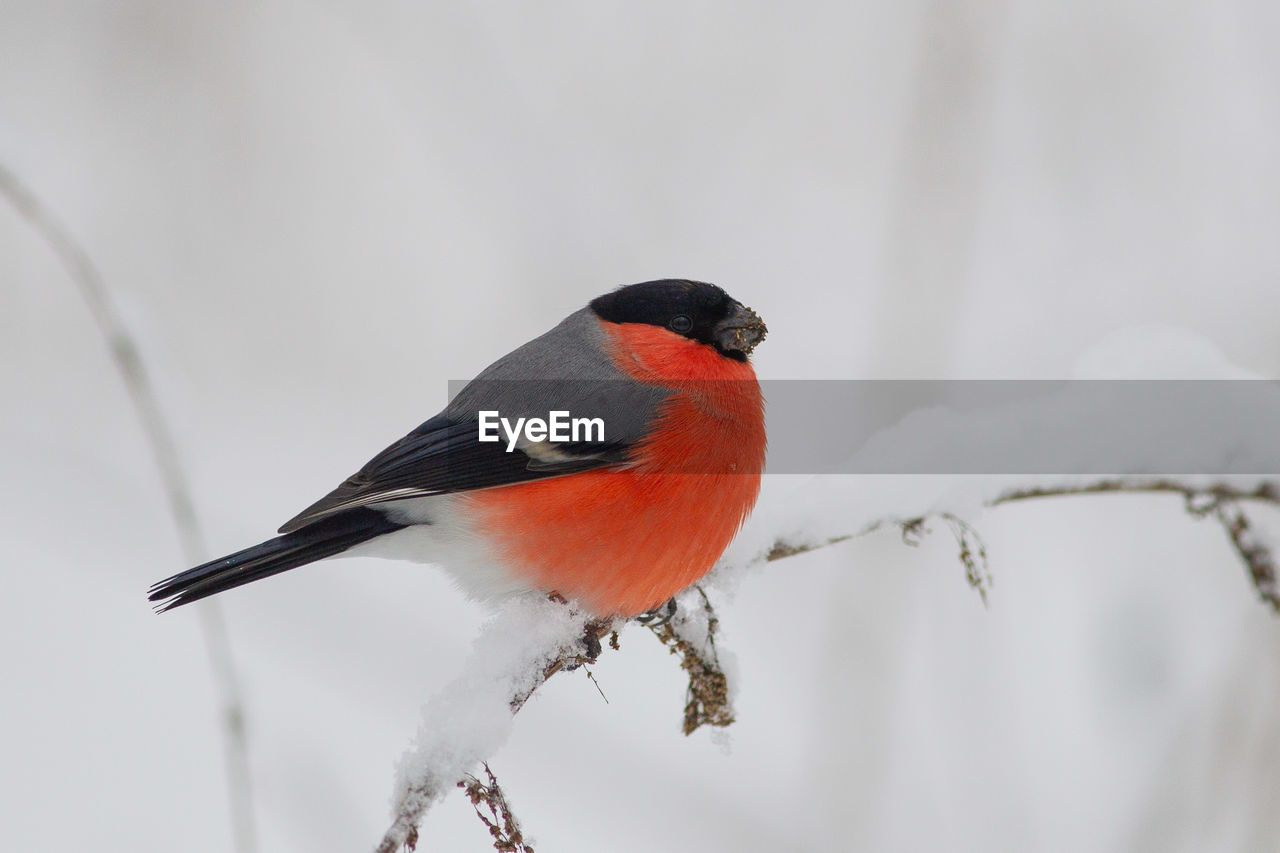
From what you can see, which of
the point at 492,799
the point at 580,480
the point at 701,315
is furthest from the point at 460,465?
the point at 492,799

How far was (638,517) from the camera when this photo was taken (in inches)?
103

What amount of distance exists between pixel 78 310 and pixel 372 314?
1520mm

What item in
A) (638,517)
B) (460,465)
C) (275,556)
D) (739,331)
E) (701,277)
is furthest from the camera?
(701,277)

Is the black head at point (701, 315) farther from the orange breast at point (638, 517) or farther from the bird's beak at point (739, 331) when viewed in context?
the orange breast at point (638, 517)

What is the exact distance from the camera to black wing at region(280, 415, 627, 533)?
263 cm

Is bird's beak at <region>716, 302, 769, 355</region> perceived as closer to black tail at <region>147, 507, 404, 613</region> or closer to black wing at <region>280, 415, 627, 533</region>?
black wing at <region>280, 415, 627, 533</region>

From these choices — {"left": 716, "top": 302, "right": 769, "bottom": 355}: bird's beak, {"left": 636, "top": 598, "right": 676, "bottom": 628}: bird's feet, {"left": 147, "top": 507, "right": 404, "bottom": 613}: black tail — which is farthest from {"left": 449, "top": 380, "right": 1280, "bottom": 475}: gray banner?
{"left": 147, "top": 507, "right": 404, "bottom": 613}: black tail

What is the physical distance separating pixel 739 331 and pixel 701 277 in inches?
103

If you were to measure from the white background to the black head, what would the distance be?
73 cm

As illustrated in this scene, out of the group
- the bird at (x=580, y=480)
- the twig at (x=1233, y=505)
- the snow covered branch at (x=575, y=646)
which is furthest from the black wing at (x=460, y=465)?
the twig at (x=1233, y=505)

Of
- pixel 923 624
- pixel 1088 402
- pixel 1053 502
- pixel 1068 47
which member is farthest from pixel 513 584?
pixel 1068 47

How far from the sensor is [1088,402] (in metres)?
2.42

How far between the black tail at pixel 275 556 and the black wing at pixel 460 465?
0.08 m

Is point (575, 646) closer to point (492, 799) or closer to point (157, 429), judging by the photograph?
point (492, 799)
